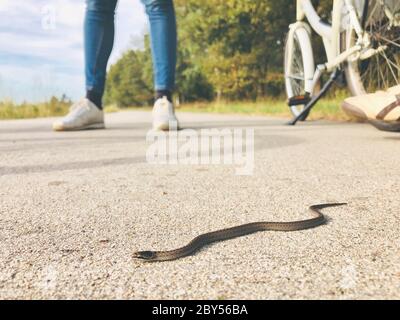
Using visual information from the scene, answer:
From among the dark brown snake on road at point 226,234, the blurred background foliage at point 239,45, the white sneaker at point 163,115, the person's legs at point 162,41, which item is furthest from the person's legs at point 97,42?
the blurred background foliage at point 239,45

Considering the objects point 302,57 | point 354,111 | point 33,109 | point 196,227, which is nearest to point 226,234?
point 196,227

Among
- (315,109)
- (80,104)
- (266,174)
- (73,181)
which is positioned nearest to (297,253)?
(266,174)

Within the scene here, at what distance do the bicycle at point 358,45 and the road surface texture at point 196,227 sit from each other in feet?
4.79

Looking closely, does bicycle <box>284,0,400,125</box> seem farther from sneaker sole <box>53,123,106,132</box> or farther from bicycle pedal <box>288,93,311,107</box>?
sneaker sole <box>53,123,106,132</box>

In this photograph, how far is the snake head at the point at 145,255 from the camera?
3.95ft

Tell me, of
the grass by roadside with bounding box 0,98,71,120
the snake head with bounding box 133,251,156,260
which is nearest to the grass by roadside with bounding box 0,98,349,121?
the grass by roadside with bounding box 0,98,71,120

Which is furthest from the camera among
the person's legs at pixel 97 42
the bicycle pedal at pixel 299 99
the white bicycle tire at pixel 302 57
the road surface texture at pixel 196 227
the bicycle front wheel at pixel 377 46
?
the white bicycle tire at pixel 302 57

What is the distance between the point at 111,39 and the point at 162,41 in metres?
0.74

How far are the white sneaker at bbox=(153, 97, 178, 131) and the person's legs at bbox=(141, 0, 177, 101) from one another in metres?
0.09

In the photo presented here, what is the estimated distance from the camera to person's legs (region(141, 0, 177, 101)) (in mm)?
4715

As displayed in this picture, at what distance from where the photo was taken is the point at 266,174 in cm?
246

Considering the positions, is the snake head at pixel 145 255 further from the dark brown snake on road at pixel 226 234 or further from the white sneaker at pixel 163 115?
the white sneaker at pixel 163 115

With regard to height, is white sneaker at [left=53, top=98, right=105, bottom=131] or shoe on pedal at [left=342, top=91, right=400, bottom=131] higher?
shoe on pedal at [left=342, top=91, right=400, bottom=131]
